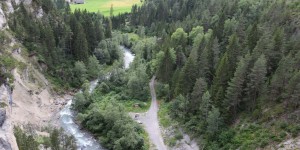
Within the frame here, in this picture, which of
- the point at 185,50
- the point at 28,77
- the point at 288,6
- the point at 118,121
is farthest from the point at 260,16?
the point at 28,77

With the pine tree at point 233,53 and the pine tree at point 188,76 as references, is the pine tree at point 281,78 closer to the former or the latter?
the pine tree at point 233,53

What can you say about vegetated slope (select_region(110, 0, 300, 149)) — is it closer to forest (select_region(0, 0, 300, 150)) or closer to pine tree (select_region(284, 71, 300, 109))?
pine tree (select_region(284, 71, 300, 109))

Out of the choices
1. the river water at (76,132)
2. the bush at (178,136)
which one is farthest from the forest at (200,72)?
the river water at (76,132)

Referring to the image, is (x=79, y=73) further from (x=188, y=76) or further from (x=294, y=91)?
(x=294, y=91)

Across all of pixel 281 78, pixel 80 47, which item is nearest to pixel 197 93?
pixel 281 78

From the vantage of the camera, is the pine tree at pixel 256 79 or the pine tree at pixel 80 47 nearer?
the pine tree at pixel 256 79

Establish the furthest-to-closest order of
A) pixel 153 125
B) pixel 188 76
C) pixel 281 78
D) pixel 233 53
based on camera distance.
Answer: pixel 188 76 → pixel 153 125 → pixel 233 53 → pixel 281 78

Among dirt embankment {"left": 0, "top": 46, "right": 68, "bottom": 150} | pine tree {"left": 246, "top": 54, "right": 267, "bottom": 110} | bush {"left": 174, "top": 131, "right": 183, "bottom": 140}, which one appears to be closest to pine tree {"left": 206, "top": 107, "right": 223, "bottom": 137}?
pine tree {"left": 246, "top": 54, "right": 267, "bottom": 110}

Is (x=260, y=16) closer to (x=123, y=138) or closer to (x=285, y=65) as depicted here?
(x=285, y=65)
